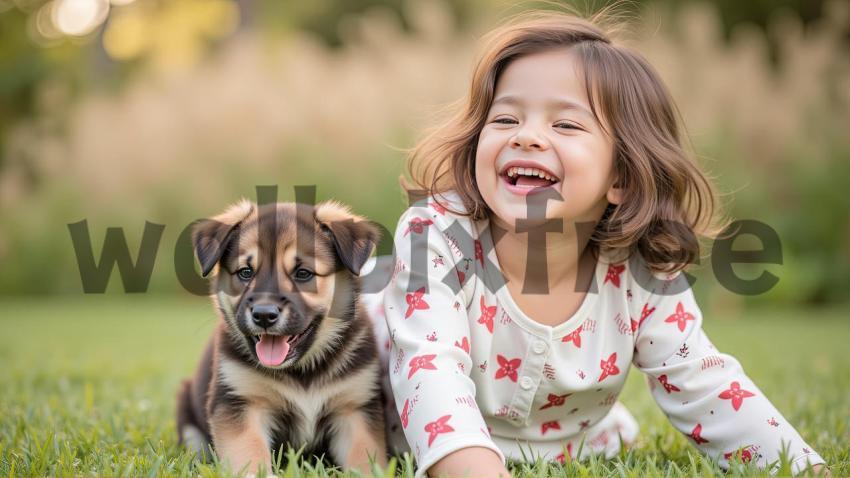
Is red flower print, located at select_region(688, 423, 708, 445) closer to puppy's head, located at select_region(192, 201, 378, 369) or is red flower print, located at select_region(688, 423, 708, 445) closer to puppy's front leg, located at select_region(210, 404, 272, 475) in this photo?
puppy's head, located at select_region(192, 201, 378, 369)

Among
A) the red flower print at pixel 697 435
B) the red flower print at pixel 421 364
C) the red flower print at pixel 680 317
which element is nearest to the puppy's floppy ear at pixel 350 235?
the red flower print at pixel 421 364

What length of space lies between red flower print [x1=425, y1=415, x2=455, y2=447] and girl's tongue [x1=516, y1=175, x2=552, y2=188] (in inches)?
33.1

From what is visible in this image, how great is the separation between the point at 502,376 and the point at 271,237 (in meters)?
0.92

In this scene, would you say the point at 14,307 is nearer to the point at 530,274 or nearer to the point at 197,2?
the point at 530,274

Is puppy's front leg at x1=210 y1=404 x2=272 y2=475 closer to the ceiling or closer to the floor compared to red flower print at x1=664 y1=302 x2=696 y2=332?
closer to the floor

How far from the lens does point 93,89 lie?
15172 millimetres

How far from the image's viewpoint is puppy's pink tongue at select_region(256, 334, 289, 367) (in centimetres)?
263

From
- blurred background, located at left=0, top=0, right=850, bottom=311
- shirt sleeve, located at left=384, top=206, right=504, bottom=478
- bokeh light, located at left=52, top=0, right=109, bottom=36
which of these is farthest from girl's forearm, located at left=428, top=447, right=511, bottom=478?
bokeh light, located at left=52, top=0, right=109, bottom=36

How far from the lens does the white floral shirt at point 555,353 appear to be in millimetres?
2635

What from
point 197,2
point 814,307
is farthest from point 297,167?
point 197,2

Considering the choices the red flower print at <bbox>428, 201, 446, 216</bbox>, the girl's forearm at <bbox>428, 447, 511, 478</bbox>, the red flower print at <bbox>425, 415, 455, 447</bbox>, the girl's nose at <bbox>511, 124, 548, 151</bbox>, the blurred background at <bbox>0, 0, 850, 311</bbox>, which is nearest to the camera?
the girl's forearm at <bbox>428, 447, 511, 478</bbox>

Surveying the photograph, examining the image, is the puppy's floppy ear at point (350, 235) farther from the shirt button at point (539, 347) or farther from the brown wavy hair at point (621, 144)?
the shirt button at point (539, 347)

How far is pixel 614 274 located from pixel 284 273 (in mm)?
1173

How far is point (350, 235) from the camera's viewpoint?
287cm
